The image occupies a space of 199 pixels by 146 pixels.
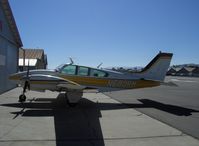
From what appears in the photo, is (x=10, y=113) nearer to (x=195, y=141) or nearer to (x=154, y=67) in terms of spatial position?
(x=195, y=141)

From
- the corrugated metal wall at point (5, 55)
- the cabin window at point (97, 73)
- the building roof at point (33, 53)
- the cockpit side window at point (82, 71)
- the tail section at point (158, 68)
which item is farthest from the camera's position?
the building roof at point (33, 53)

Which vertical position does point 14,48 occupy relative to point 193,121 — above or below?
above

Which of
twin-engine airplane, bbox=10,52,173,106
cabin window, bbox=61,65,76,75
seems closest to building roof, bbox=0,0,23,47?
twin-engine airplane, bbox=10,52,173,106

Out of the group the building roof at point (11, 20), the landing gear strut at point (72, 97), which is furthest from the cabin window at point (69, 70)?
the building roof at point (11, 20)

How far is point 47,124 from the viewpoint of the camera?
8.27m

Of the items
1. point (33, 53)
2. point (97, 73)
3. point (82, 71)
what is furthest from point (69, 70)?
point (33, 53)

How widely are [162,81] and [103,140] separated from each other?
865 cm

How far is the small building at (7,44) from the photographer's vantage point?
663 inches

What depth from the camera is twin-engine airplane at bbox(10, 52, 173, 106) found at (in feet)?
38.4

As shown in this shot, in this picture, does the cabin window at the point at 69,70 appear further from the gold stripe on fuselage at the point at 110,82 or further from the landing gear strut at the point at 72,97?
the landing gear strut at the point at 72,97

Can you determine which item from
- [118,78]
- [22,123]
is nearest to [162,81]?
[118,78]

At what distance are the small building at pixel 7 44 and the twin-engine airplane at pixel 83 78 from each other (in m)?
5.22

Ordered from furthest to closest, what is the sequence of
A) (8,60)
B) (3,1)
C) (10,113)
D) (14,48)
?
(14,48), (8,60), (3,1), (10,113)

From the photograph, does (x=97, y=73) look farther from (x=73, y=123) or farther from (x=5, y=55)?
(x=5, y=55)
